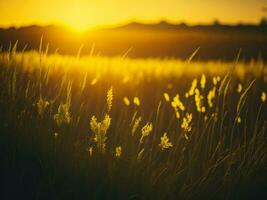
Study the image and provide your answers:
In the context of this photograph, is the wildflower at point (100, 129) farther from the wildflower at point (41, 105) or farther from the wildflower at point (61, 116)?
the wildflower at point (41, 105)

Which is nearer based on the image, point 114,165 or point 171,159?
point 114,165

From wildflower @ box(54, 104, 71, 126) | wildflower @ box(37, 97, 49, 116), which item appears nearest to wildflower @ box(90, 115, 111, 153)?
wildflower @ box(54, 104, 71, 126)

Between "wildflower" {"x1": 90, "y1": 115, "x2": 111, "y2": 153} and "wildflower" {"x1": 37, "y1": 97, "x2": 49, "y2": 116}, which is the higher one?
"wildflower" {"x1": 37, "y1": 97, "x2": 49, "y2": 116}

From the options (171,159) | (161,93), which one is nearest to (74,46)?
(161,93)

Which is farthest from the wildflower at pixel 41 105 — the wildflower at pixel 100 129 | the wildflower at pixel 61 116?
the wildflower at pixel 100 129

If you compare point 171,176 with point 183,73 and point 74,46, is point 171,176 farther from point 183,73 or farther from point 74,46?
point 74,46

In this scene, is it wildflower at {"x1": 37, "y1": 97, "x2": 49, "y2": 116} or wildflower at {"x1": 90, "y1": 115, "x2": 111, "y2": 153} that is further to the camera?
wildflower at {"x1": 37, "y1": 97, "x2": 49, "y2": 116}

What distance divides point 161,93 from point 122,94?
351mm

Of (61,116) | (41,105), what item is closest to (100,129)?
(61,116)

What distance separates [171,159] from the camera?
2.14 metres

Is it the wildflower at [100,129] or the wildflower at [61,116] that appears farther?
the wildflower at [61,116]

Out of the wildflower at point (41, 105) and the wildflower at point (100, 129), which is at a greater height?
the wildflower at point (41, 105)

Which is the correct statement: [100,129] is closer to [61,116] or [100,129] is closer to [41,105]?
[61,116]

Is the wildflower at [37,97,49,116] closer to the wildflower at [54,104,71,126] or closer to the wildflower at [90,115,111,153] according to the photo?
the wildflower at [54,104,71,126]
